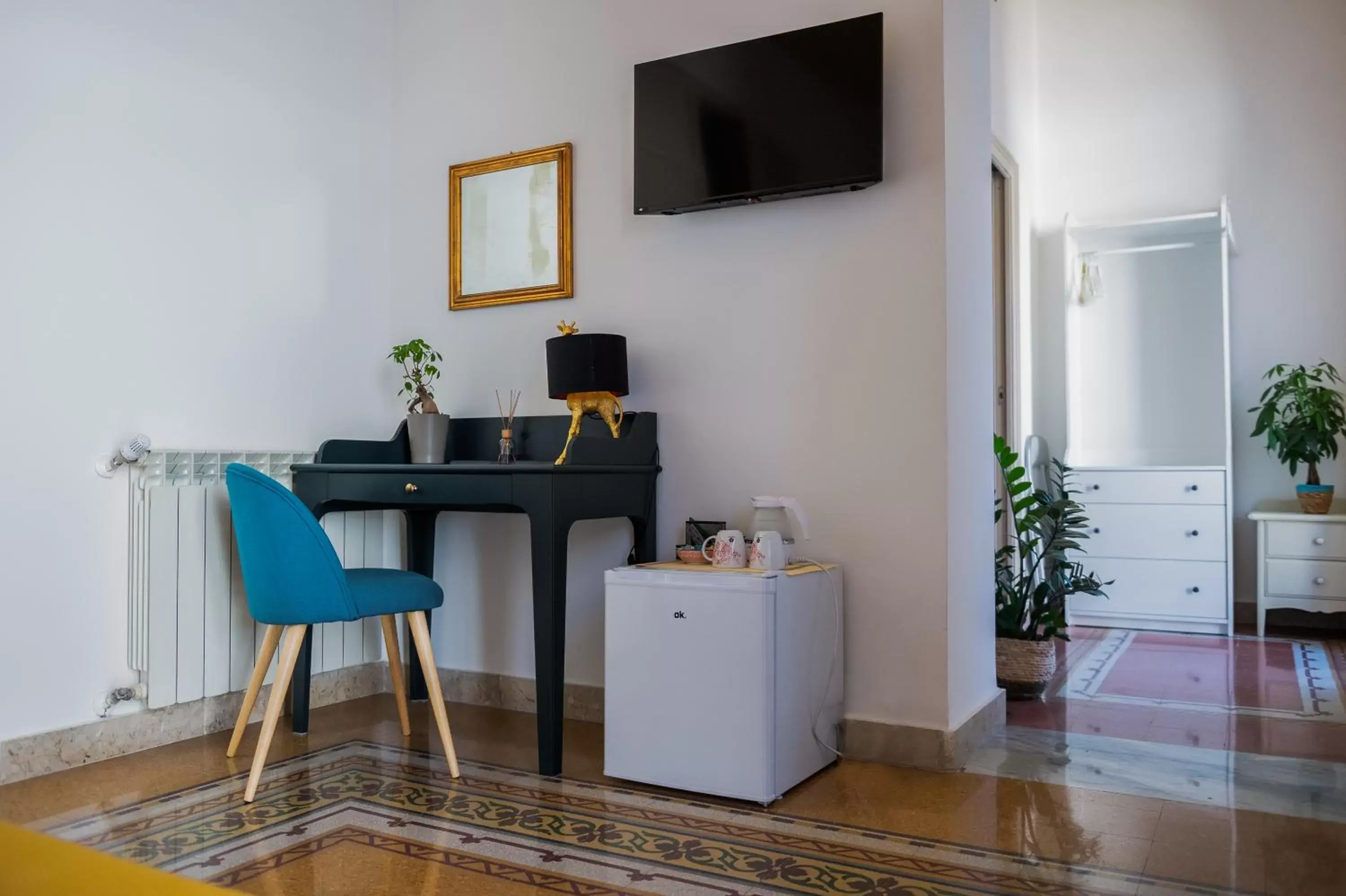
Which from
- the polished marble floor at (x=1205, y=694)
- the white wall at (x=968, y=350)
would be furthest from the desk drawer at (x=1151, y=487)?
the white wall at (x=968, y=350)

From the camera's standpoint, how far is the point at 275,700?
98.2 inches

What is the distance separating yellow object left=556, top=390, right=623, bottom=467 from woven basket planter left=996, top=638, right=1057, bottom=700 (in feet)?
5.39

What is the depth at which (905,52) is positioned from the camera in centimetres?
276

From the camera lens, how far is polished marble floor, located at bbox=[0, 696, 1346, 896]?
6.27 feet

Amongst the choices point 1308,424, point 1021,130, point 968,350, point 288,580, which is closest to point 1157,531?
point 1308,424

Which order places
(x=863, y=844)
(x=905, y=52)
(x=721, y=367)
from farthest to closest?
1. (x=721, y=367)
2. (x=905, y=52)
3. (x=863, y=844)

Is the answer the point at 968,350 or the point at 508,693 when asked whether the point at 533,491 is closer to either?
the point at 508,693

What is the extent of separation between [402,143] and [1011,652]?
116 inches

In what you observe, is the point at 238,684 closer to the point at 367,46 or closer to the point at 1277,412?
the point at 367,46

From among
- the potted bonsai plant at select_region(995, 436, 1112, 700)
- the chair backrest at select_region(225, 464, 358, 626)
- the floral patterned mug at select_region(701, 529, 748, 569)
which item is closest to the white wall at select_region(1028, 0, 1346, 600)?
the potted bonsai plant at select_region(995, 436, 1112, 700)

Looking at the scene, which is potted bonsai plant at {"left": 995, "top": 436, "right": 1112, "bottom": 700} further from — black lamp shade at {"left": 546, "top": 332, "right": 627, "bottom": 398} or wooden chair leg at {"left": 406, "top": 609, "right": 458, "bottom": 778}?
wooden chair leg at {"left": 406, "top": 609, "right": 458, "bottom": 778}

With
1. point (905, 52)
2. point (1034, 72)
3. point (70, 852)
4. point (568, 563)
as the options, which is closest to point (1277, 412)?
point (1034, 72)

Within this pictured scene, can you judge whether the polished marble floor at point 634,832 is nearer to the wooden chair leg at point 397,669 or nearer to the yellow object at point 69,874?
the wooden chair leg at point 397,669

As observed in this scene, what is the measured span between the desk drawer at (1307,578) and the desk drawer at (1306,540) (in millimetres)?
31
